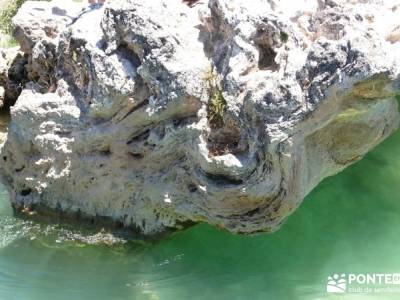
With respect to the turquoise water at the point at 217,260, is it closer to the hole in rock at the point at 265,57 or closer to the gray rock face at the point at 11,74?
the hole in rock at the point at 265,57

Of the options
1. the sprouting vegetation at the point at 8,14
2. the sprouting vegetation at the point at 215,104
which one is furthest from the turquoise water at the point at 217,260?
the sprouting vegetation at the point at 8,14

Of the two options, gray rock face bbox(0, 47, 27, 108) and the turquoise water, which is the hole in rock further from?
gray rock face bbox(0, 47, 27, 108)

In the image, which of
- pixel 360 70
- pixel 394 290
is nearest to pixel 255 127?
pixel 360 70

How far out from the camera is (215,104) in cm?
492

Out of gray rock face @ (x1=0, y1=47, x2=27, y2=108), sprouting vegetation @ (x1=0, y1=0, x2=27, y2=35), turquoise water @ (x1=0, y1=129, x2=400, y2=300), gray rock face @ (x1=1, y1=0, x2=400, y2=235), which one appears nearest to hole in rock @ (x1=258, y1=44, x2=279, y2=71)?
gray rock face @ (x1=1, y1=0, x2=400, y2=235)

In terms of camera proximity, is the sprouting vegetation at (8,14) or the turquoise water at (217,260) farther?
the sprouting vegetation at (8,14)

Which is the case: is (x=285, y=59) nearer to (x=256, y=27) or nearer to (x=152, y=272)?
(x=256, y=27)

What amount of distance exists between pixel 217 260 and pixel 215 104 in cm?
142

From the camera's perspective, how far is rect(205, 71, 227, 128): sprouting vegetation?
489cm

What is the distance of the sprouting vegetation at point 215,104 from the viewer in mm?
4895

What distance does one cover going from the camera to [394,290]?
5008 millimetres

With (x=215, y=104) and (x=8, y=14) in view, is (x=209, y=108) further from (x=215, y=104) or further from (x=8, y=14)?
(x=8, y=14)

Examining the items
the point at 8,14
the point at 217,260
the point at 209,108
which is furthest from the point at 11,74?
the point at 217,260

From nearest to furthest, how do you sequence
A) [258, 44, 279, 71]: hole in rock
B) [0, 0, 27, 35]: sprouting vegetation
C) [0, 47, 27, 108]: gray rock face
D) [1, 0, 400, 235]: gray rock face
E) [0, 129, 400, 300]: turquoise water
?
[1, 0, 400, 235]: gray rock face → [258, 44, 279, 71]: hole in rock → [0, 129, 400, 300]: turquoise water → [0, 47, 27, 108]: gray rock face → [0, 0, 27, 35]: sprouting vegetation
